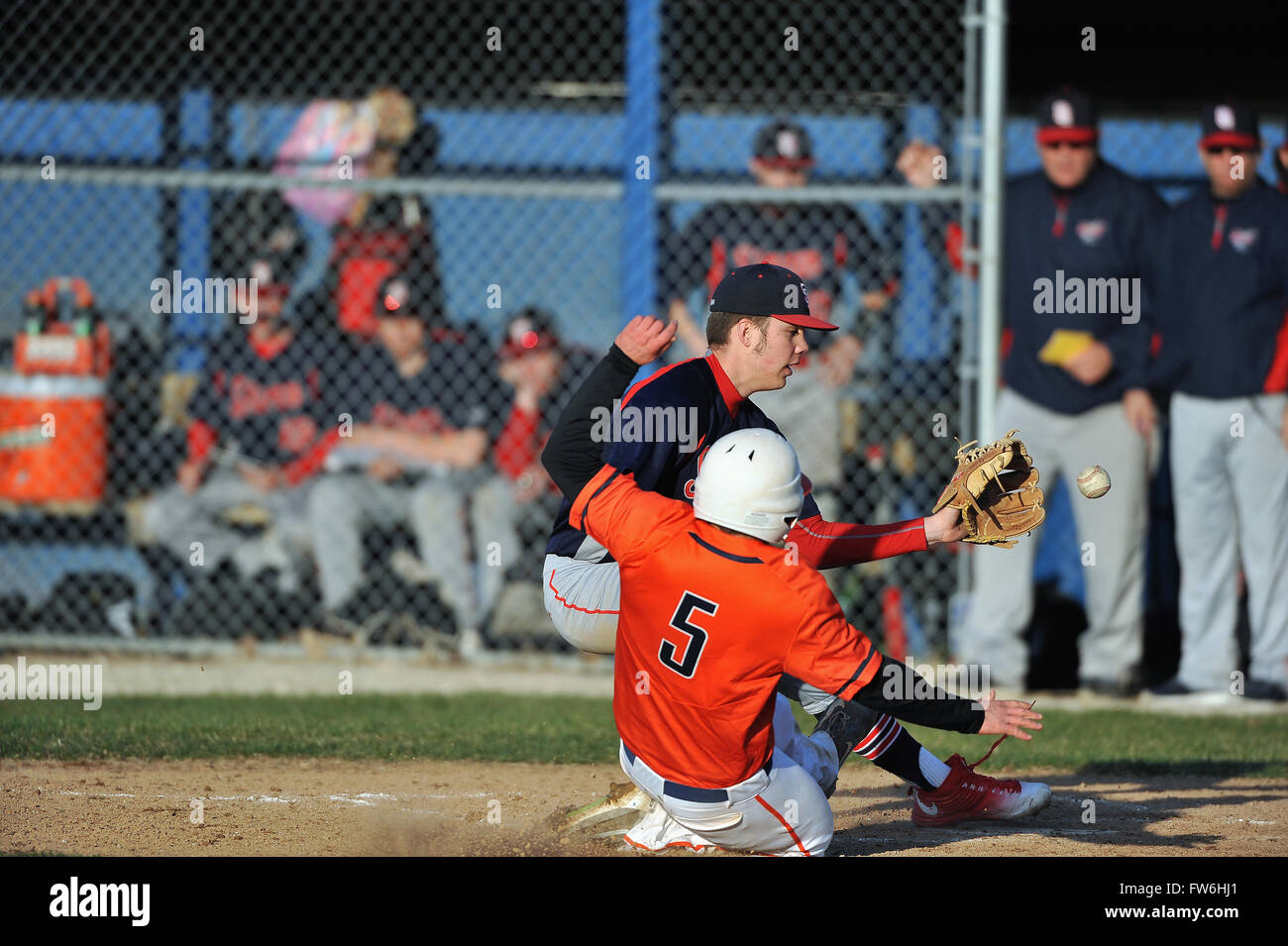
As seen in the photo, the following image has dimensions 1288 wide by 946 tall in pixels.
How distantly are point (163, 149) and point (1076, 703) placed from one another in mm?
6290

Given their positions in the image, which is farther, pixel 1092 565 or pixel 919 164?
pixel 919 164

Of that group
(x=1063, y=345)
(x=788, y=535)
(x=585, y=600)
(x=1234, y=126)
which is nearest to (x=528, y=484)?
(x=1063, y=345)

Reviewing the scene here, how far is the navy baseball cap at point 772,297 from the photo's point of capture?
4.31 metres

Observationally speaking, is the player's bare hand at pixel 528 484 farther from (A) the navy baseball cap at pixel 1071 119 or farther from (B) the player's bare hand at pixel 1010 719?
(B) the player's bare hand at pixel 1010 719

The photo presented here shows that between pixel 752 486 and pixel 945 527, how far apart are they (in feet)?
2.70

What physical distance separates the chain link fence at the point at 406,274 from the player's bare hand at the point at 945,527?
117 inches

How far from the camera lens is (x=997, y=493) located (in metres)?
4.38

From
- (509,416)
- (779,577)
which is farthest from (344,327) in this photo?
(779,577)

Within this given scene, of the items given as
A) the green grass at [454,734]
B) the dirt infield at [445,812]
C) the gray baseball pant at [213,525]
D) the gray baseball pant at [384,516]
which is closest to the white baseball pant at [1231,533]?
the green grass at [454,734]

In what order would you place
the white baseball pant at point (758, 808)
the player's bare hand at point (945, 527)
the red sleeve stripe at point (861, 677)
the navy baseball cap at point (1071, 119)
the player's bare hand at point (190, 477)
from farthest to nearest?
the player's bare hand at point (190, 477), the navy baseball cap at point (1071, 119), the player's bare hand at point (945, 527), the white baseball pant at point (758, 808), the red sleeve stripe at point (861, 677)

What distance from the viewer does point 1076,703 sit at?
7160mm

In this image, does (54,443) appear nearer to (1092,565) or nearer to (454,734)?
(454,734)

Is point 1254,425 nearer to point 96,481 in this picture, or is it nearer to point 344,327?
point 344,327

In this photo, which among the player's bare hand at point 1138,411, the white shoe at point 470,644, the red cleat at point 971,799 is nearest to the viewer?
the red cleat at point 971,799
